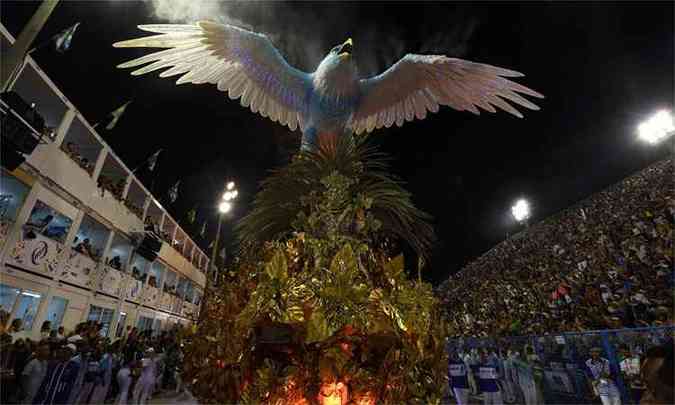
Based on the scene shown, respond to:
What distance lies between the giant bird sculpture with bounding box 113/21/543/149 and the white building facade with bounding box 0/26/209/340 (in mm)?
7072

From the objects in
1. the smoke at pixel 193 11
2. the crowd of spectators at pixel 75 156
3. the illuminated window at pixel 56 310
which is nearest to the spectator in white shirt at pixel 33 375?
the illuminated window at pixel 56 310

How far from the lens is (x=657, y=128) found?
21.4 meters

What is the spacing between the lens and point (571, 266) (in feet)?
50.7

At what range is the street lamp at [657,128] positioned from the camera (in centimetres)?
2111

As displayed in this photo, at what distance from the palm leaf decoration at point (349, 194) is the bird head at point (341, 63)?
1.32 feet

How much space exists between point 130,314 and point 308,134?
22289 mm

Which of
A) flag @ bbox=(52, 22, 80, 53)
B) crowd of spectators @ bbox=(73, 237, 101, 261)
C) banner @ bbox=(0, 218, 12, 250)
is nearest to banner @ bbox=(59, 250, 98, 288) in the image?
crowd of spectators @ bbox=(73, 237, 101, 261)

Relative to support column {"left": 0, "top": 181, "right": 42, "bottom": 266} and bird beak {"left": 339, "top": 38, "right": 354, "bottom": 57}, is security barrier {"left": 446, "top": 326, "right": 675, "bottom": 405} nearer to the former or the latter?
bird beak {"left": 339, "top": 38, "right": 354, "bottom": 57}

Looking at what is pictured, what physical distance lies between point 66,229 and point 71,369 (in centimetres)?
873

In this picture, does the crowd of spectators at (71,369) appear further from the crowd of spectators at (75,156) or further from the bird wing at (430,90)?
the bird wing at (430,90)

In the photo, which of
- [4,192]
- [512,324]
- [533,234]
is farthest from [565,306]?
[4,192]

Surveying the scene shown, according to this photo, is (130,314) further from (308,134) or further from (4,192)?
(308,134)

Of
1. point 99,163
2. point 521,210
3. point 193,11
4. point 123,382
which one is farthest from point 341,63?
point 521,210

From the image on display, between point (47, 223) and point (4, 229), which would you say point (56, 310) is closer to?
point (47, 223)
